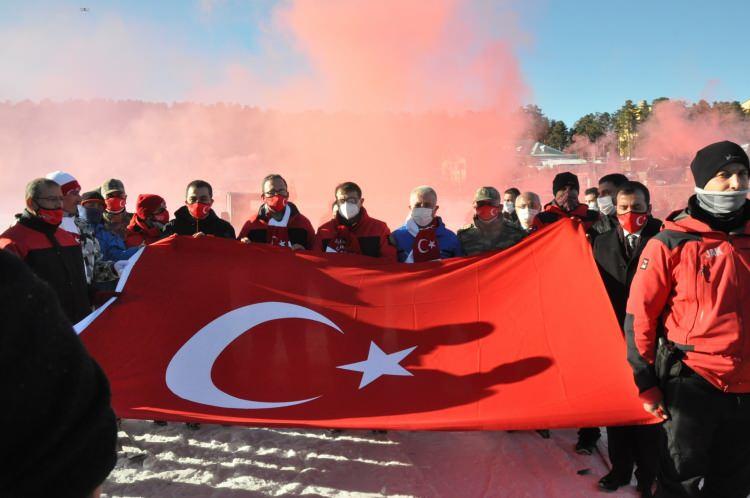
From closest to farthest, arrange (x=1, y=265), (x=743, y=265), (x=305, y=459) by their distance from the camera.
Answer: (x=1, y=265), (x=743, y=265), (x=305, y=459)

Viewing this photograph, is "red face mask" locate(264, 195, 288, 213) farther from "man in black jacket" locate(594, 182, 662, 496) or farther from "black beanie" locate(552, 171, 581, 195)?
"man in black jacket" locate(594, 182, 662, 496)

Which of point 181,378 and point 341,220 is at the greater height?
point 341,220

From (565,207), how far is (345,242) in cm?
233

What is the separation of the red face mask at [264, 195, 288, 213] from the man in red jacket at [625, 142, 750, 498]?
3.44 meters

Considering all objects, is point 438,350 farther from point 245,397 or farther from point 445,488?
point 245,397

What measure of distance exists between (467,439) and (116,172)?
3263 cm

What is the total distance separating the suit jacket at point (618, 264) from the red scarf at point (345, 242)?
7.17 feet

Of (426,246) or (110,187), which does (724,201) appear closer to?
(426,246)

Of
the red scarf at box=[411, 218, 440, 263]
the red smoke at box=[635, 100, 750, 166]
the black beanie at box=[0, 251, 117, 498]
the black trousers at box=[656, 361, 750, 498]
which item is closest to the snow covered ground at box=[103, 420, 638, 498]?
the black trousers at box=[656, 361, 750, 498]

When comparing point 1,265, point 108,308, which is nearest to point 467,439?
point 108,308

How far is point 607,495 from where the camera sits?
3279mm

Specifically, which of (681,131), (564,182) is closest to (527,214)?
(564,182)

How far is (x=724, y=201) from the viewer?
7.74 feet

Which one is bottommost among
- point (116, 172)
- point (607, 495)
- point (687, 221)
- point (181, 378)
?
point (607, 495)
